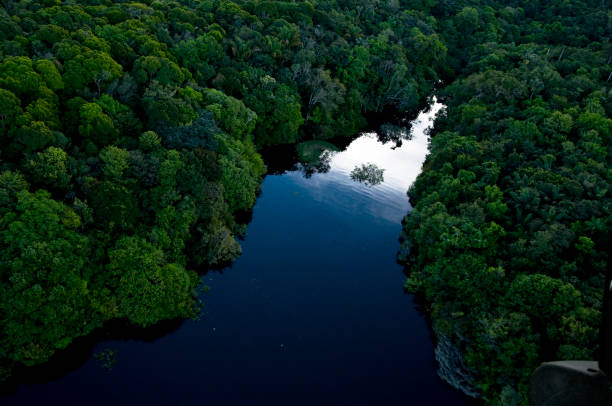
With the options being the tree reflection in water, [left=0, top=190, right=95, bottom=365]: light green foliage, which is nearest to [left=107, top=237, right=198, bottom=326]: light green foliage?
[left=0, top=190, right=95, bottom=365]: light green foliage

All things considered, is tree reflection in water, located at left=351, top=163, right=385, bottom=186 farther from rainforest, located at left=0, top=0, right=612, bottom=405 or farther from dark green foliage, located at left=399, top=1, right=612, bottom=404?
dark green foliage, located at left=399, top=1, right=612, bottom=404

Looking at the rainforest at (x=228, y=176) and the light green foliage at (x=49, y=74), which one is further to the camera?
the light green foliage at (x=49, y=74)

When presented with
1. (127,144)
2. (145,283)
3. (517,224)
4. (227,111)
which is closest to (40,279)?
(145,283)

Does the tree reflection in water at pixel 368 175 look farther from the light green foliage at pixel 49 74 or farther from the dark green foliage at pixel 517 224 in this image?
the light green foliage at pixel 49 74

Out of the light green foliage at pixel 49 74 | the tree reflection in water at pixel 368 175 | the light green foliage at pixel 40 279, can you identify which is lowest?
the light green foliage at pixel 40 279

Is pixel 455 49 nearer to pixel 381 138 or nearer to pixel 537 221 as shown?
pixel 381 138

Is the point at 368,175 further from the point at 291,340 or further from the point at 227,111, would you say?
the point at 291,340

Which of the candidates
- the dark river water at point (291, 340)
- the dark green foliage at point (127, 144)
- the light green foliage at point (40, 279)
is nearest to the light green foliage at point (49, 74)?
the dark green foliage at point (127, 144)
